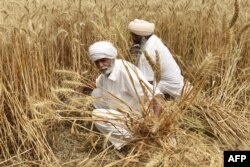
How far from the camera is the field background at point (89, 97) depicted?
2170 millimetres

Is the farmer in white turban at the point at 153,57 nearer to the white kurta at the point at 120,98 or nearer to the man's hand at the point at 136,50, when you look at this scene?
the man's hand at the point at 136,50

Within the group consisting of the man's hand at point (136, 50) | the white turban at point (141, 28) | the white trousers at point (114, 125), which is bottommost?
the white trousers at point (114, 125)

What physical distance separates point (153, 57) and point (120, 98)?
0.57m

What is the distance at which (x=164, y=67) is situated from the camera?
9.53ft

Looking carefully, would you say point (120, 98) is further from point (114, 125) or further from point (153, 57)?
point (153, 57)

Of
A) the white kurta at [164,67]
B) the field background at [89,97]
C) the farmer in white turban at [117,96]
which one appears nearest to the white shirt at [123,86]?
the farmer in white turban at [117,96]

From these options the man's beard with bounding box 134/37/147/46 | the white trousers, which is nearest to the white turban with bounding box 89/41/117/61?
the white trousers

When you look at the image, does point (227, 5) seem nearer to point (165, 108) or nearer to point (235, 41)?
point (235, 41)

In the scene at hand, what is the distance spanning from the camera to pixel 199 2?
3.72 metres

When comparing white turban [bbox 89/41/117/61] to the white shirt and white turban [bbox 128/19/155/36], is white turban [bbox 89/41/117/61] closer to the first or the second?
the white shirt

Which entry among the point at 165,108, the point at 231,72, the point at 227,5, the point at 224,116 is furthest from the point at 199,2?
the point at 165,108

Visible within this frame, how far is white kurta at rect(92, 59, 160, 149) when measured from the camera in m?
2.23

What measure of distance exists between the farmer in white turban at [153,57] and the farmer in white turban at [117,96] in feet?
1.25

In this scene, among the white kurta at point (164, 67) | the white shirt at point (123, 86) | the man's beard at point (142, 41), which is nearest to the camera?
the white shirt at point (123, 86)
